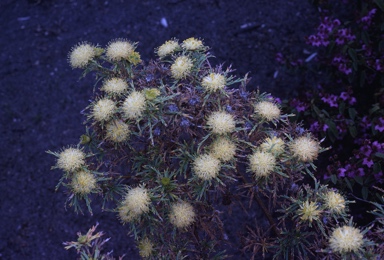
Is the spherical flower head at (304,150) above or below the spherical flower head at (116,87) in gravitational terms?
below

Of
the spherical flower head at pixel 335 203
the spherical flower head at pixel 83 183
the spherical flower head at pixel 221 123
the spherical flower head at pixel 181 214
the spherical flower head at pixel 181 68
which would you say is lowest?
the spherical flower head at pixel 181 214

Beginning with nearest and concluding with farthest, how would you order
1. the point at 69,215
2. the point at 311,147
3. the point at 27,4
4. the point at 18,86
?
1. the point at 311,147
2. the point at 69,215
3. the point at 18,86
4. the point at 27,4

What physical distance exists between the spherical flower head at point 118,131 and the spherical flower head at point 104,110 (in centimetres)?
4

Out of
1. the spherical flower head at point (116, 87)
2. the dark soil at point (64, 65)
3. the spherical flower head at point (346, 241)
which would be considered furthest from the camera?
the dark soil at point (64, 65)

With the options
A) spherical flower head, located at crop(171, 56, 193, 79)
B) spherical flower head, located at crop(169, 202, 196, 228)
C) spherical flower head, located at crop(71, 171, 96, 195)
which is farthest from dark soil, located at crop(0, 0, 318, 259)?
spherical flower head, located at crop(171, 56, 193, 79)

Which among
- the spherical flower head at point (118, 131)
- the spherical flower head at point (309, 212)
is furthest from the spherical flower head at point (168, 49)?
the spherical flower head at point (309, 212)

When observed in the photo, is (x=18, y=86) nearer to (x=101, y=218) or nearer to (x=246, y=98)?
(x=101, y=218)

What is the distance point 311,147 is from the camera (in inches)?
67.7

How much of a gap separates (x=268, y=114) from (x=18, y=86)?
2800 mm

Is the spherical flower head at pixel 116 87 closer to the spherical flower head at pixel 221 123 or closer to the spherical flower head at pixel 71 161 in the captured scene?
the spherical flower head at pixel 71 161

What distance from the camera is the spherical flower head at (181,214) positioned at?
175 cm

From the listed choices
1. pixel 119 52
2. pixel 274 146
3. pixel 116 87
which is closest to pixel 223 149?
pixel 274 146

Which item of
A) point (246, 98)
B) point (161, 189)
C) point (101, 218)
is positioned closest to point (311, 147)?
point (246, 98)

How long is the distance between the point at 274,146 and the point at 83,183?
774mm
